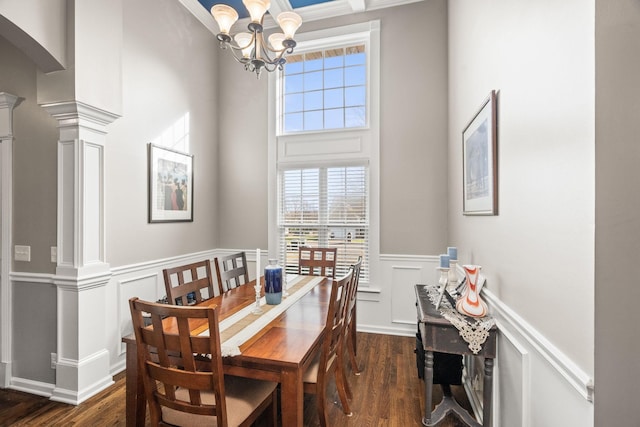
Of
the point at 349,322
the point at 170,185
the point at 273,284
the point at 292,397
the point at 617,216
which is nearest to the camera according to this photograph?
the point at 617,216

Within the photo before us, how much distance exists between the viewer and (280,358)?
1.47 meters

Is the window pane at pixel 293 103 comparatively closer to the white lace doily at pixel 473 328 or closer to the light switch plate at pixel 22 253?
the light switch plate at pixel 22 253

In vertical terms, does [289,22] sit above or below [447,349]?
above

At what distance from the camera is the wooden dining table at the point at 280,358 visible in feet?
4.77

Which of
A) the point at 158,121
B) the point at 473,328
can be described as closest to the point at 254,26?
the point at 158,121

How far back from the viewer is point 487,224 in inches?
82.0

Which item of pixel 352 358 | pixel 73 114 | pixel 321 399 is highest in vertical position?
pixel 73 114

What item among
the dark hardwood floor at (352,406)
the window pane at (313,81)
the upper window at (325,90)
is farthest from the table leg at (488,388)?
the window pane at (313,81)

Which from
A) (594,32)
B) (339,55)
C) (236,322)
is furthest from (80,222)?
(339,55)

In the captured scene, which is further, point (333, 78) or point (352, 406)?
point (333, 78)

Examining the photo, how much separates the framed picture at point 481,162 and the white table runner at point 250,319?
4.95ft

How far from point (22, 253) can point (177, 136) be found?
1.83 metres

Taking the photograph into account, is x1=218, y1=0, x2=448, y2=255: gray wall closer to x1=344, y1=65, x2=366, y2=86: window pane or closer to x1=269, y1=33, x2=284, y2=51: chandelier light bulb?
x1=344, y1=65, x2=366, y2=86: window pane

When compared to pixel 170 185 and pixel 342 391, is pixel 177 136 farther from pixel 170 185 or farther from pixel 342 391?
pixel 342 391
